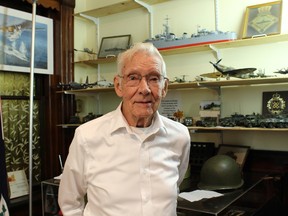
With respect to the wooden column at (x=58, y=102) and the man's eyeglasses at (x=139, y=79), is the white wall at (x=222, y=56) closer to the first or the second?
the wooden column at (x=58, y=102)

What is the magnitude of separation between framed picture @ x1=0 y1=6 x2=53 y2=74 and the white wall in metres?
0.71

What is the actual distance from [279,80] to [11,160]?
7.46ft

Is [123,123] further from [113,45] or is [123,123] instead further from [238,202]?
[113,45]

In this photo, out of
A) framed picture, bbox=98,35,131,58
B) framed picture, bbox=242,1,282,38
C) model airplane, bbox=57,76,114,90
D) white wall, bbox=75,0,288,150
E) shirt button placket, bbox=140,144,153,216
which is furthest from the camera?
framed picture, bbox=98,35,131,58

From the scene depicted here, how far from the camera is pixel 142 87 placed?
1.20m

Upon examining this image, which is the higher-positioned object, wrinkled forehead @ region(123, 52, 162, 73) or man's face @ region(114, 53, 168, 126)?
wrinkled forehead @ region(123, 52, 162, 73)

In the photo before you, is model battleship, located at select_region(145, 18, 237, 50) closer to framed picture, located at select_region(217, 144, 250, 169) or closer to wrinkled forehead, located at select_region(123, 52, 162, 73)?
framed picture, located at select_region(217, 144, 250, 169)

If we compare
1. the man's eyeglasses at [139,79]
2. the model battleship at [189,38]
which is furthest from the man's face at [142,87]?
the model battleship at [189,38]

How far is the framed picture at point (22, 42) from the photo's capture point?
2.53m

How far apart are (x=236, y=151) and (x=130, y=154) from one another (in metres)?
1.38

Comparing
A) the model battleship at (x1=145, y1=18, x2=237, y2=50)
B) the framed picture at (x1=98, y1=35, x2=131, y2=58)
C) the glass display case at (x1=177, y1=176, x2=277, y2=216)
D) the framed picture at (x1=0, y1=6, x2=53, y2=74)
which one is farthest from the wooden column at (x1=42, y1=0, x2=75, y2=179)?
the glass display case at (x1=177, y1=176, x2=277, y2=216)

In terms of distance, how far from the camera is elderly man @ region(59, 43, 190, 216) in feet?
3.87

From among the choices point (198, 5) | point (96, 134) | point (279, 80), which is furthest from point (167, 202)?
point (198, 5)

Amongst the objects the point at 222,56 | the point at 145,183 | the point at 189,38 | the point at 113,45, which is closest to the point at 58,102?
the point at 113,45
